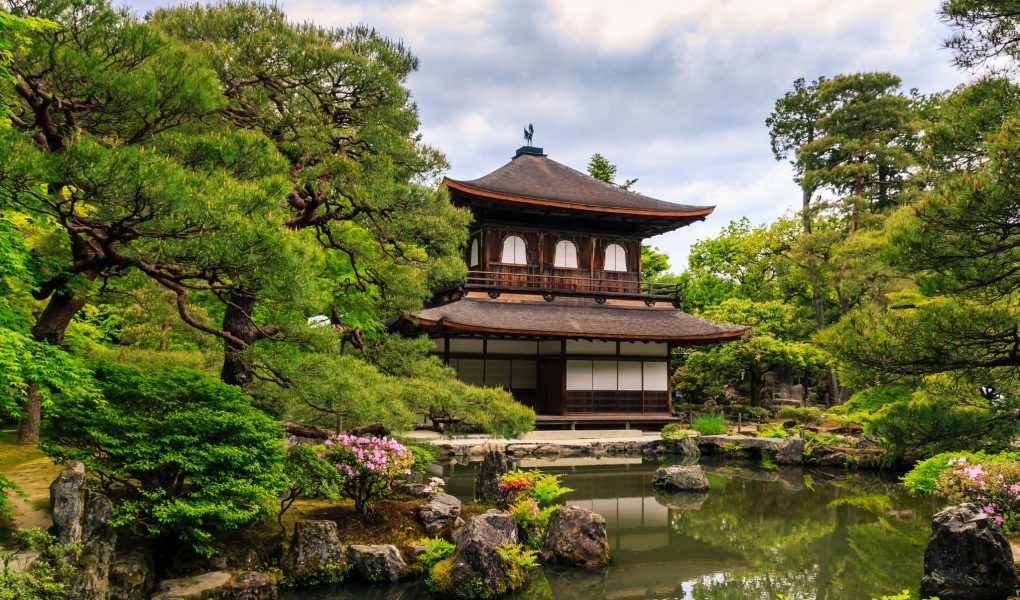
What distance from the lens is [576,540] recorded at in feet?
27.1

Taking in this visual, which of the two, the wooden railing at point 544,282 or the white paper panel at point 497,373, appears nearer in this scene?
the white paper panel at point 497,373

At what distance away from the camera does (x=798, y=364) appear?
23781 mm

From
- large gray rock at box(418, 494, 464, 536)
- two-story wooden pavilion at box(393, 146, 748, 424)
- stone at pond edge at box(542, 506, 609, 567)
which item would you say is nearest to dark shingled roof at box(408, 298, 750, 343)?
two-story wooden pavilion at box(393, 146, 748, 424)

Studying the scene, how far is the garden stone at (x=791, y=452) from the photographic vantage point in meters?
17.8

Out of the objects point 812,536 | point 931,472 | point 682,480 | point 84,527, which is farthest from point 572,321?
point 84,527

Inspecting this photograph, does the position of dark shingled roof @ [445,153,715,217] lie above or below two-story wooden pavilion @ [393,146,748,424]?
above

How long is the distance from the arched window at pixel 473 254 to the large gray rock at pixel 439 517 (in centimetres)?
1422

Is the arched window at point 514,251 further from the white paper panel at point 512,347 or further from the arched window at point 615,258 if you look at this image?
the arched window at point 615,258

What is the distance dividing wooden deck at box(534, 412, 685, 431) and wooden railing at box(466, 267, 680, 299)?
4.21 metres

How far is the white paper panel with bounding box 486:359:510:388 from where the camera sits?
21.3 metres

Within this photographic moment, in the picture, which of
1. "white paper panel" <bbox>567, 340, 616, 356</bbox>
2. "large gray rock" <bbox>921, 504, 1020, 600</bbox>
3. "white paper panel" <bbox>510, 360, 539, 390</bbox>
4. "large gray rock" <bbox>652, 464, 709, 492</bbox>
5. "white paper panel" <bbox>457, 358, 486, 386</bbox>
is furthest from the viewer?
"white paper panel" <bbox>510, 360, 539, 390</bbox>

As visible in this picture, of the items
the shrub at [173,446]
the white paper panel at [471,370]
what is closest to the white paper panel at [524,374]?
the white paper panel at [471,370]

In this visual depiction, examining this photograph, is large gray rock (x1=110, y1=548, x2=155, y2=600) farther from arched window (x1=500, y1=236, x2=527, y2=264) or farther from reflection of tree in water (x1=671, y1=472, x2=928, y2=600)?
arched window (x1=500, y1=236, x2=527, y2=264)

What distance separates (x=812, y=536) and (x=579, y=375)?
10906 millimetres
